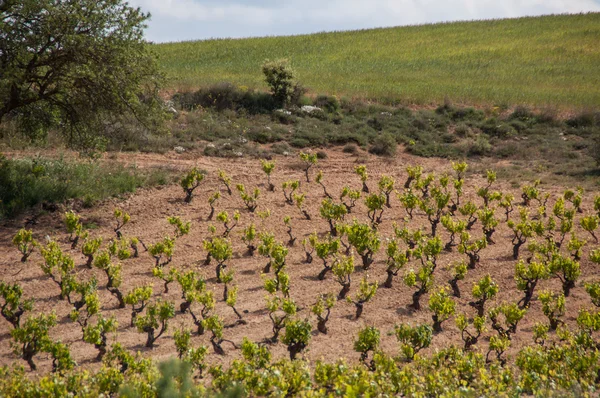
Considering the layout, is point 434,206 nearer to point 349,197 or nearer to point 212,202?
point 349,197

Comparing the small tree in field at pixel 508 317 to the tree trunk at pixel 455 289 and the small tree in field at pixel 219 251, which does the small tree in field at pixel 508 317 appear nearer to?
the tree trunk at pixel 455 289

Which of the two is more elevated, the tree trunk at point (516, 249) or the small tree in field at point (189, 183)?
the small tree in field at point (189, 183)

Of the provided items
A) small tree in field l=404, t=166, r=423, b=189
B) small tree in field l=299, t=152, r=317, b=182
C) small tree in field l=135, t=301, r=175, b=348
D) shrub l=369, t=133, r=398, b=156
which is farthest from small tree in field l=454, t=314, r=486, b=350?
shrub l=369, t=133, r=398, b=156

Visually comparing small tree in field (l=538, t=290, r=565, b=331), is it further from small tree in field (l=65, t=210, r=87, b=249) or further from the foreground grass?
the foreground grass

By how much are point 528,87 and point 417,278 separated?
27.3 metres

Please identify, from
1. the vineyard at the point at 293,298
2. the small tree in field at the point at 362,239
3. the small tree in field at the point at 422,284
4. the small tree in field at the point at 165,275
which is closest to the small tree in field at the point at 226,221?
the vineyard at the point at 293,298

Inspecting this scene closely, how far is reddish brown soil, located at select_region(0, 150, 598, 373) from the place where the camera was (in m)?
9.49

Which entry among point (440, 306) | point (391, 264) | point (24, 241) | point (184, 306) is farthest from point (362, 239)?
point (24, 241)

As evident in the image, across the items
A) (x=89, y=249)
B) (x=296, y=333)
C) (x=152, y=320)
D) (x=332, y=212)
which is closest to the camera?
(x=296, y=333)

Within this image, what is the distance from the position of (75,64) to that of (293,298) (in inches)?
316

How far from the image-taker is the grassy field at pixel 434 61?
3152 cm

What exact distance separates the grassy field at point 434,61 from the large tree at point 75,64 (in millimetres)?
11558

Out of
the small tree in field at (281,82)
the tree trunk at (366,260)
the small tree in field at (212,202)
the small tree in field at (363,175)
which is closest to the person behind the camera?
the tree trunk at (366,260)

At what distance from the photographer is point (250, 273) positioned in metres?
12.1
